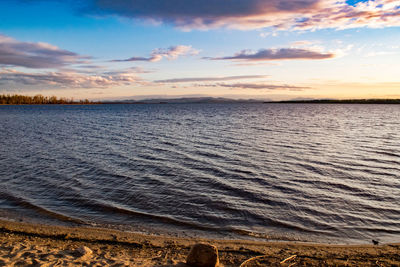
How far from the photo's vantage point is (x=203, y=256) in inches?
271

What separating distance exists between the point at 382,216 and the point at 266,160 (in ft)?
35.3

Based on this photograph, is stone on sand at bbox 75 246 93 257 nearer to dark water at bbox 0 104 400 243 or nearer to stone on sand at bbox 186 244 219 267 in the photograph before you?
dark water at bbox 0 104 400 243

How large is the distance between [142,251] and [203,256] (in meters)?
A: 2.45

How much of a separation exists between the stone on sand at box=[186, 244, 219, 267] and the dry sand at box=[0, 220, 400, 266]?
1.82 feet

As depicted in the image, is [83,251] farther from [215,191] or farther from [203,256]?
[215,191]

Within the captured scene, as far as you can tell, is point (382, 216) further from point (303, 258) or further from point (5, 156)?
point (5, 156)

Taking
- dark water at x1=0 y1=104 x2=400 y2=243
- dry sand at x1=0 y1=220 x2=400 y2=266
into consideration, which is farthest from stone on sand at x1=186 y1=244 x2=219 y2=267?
dark water at x1=0 y1=104 x2=400 y2=243

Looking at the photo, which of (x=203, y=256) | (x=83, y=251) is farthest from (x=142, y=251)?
(x=203, y=256)

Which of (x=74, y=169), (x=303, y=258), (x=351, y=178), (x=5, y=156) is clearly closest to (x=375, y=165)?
(x=351, y=178)

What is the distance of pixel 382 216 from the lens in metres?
11.5

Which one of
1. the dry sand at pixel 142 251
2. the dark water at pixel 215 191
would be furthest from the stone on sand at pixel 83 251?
the dark water at pixel 215 191

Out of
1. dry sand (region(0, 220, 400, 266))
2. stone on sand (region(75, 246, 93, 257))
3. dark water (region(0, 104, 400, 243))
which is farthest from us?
dark water (region(0, 104, 400, 243))

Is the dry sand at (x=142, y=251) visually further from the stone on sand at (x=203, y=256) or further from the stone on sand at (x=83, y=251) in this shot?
the stone on sand at (x=203, y=256)

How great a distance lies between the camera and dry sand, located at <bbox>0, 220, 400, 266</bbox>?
7539 millimetres
